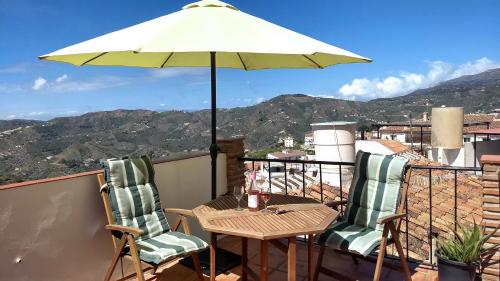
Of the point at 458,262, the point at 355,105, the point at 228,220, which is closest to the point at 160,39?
the point at 228,220

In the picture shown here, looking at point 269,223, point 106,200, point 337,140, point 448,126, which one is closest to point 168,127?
point 337,140

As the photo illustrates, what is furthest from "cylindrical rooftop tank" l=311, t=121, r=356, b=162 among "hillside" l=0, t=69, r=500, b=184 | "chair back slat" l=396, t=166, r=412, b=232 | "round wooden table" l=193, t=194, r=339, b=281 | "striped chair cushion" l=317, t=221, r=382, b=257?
"round wooden table" l=193, t=194, r=339, b=281

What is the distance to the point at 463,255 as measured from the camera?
2840mm

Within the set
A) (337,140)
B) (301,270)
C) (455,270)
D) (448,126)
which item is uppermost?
(448,126)

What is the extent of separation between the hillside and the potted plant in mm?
2374

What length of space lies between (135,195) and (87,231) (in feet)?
→ 1.62

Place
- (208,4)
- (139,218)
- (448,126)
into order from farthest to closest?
1. (448,126)
2. (139,218)
3. (208,4)

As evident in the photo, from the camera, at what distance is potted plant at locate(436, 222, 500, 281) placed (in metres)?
2.81

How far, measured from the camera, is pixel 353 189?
358cm

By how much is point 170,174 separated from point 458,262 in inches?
110

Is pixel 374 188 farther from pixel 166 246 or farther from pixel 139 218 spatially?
pixel 139 218

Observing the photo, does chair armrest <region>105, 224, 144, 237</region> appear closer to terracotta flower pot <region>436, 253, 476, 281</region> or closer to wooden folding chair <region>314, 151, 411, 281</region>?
wooden folding chair <region>314, 151, 411, 281</region>

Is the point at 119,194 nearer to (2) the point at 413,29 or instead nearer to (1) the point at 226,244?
(1) the point at 226,244

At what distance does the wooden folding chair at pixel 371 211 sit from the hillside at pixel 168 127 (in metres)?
1.56
